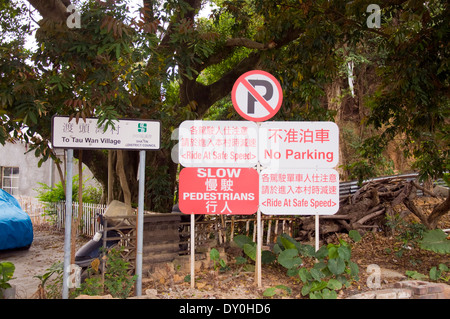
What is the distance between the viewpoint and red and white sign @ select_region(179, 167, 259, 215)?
543cm

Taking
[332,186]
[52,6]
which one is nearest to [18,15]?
[52,6]

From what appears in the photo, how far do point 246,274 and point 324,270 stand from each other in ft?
3.76

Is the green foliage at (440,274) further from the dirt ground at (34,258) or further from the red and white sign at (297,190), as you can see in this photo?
the dirt ground at (34,258)

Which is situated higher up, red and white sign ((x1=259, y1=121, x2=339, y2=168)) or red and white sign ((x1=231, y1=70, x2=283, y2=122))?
red and white sign ((x1=231, y1=70, x2=283, y2=122))

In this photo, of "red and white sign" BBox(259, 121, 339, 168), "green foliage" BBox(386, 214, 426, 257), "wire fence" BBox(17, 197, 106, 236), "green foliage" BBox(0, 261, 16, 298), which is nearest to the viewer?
"green foliage" BBox(0, 261, 16, 298)

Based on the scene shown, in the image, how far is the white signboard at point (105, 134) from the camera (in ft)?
16.4

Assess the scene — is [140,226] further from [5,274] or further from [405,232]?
[405,232]

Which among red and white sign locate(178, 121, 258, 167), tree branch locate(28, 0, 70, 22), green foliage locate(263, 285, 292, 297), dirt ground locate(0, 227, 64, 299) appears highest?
tree branch locate(28, 0, 70, 22)

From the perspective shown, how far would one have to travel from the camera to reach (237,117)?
7320mm

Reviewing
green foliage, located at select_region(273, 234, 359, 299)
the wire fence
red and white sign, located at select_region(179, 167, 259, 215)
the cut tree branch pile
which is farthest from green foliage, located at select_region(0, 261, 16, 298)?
the wire fence

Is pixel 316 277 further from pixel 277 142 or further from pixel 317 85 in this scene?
pixel 317 85

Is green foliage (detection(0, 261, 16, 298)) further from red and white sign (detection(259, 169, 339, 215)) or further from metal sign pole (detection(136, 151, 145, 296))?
red and white sign (detection(259, 169, 339, 215))

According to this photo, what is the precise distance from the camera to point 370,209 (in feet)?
33.5

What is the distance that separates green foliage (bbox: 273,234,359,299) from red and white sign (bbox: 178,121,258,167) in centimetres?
142
